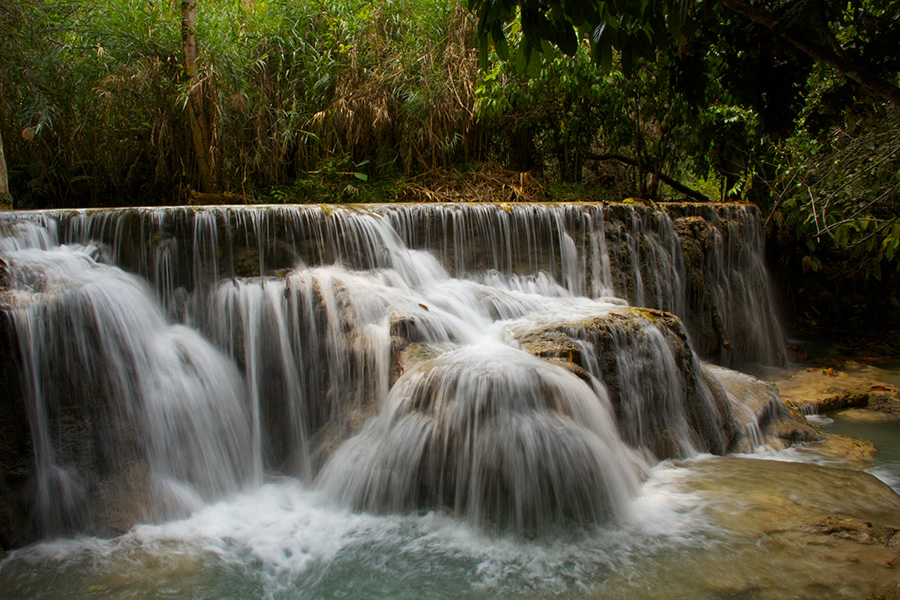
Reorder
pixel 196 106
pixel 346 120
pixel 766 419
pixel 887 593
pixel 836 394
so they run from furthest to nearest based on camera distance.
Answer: pixel 346 120, pixel 196 106, pixel 836 394, pixel 766 419, pixel 887 593

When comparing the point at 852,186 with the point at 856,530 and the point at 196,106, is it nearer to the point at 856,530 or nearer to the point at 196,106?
the point at 856,530

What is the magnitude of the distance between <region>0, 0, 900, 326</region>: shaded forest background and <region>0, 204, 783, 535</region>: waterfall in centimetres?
292

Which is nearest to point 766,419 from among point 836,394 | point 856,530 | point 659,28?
point 836,394

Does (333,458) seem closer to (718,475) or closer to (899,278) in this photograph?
(718,475)

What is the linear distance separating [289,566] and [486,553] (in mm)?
1070

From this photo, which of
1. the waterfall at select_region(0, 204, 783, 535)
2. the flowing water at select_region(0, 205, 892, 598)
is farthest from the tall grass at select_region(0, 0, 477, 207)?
the flowing water at select_region(0, 205, 892, 598)

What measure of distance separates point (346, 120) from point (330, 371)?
17.1 ft

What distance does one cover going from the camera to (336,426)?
177 inches

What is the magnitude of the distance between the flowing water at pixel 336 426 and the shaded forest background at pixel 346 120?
316 centimetres

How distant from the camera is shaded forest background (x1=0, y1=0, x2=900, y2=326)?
306 inches

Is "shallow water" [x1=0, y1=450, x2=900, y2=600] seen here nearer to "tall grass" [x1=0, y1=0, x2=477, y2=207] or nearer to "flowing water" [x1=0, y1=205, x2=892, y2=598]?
"flowing water" [x1=0, y1=205, x2=892, y2=598]

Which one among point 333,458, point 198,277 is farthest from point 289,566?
point 198,277

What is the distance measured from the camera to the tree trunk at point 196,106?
762 centimetres

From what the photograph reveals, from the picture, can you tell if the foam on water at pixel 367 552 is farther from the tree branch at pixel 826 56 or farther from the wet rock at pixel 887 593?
the tree branch at pixel 826 56
